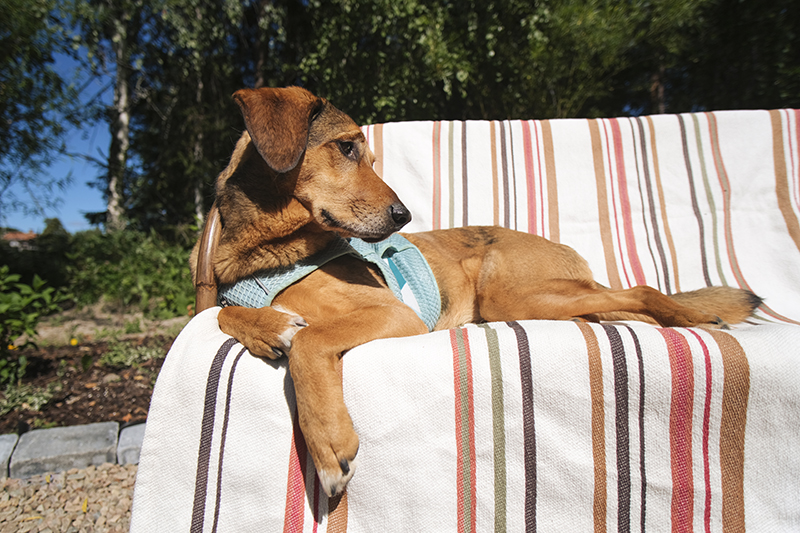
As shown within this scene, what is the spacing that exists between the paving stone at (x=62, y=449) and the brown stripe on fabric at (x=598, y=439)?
277 cm

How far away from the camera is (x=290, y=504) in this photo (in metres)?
1.32

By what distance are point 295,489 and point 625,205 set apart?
3091mm

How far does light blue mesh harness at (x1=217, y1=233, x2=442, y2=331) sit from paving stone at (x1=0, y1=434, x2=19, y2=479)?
1.75m

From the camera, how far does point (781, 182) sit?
2939mm

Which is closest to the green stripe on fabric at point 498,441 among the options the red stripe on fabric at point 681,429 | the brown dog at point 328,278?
the brown dog at point 328,278

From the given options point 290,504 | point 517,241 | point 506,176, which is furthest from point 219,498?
point 506,176

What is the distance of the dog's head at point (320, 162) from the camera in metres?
1.71

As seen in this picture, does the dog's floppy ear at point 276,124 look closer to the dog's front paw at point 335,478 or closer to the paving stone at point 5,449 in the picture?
the dog's front paw at point 335,478

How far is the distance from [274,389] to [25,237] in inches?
326

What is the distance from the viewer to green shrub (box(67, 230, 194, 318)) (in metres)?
4.98

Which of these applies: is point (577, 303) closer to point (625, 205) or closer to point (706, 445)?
point (706, 445)

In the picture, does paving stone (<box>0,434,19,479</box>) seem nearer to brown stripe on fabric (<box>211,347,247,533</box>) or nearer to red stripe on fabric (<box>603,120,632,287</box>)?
brown stripe on fabric (<box>211,347,247,533</box>)

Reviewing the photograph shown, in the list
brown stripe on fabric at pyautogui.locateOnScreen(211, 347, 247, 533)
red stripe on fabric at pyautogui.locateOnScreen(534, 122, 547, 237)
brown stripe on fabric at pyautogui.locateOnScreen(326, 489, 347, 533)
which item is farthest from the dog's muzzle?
red stripe on fabric at pyautogui.locateOnScreen(534, 122, 547, 237)

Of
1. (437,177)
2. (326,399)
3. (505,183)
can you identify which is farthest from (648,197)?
(326,399)
